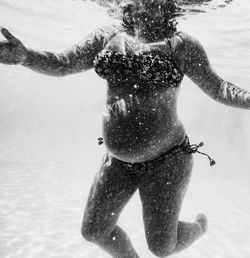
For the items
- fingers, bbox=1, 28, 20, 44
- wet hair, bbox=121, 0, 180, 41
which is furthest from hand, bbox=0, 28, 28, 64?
wet hair, bbox=121, 0, 180, 41

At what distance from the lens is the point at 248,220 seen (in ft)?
39.3

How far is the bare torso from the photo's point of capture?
9.94 ft

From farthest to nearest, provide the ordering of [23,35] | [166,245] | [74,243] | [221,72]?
1. [221,72]
2. [23,35]
3. [74,243]
4. [166,245]

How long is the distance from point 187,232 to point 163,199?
2.88 feet

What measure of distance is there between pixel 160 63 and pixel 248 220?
11017mm

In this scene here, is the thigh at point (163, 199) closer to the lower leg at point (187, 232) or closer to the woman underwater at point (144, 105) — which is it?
the woman underwater at point (144, 105)

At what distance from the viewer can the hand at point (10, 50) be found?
259 centimetres

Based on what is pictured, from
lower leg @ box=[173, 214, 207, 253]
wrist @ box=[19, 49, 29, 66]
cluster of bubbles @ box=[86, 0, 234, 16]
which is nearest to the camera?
wrist @ box=[19, 49, 29, 66]

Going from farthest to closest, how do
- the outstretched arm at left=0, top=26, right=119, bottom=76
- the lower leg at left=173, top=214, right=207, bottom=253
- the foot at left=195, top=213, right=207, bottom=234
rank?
the foot at left=195, top=213, right=207, bottom=234, the lower leg at left=173, top=214, right=207, bottom=253, the outstretched arm at left=0, top=26, right=119, bottom=76

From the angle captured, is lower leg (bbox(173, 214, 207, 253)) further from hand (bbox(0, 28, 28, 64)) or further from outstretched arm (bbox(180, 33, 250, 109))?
hand (bbox(0, 28, 28, 64))

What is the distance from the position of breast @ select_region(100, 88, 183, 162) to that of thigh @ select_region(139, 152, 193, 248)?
223 millimetres

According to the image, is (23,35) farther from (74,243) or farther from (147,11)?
(147,11)

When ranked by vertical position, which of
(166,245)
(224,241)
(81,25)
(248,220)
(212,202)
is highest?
(166,245)

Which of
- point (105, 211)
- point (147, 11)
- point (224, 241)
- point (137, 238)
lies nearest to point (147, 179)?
point (105, 211)
